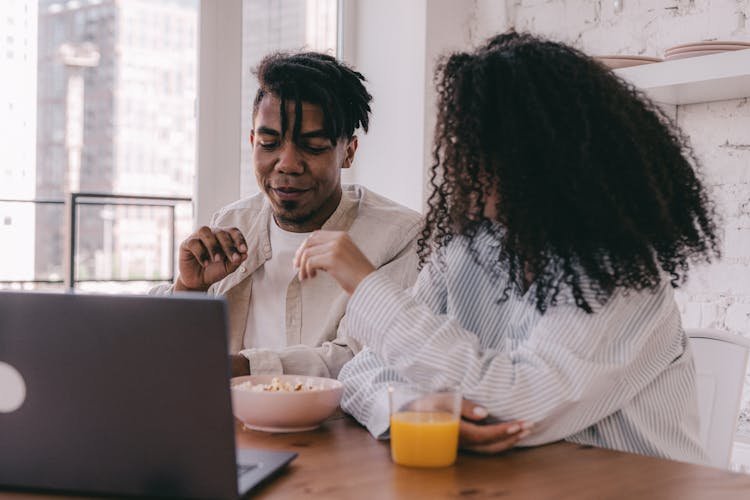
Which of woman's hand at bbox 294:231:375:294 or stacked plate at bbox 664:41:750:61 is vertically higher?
stacked plate at bbox 664:41:750:61

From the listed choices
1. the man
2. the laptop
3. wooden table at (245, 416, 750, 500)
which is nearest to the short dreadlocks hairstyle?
the man

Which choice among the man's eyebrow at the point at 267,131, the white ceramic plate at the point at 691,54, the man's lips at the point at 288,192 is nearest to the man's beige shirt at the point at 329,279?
the man's lips at the point at 288,192

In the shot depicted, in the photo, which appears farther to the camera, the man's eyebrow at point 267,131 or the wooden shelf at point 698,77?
the wooden shelf at point 698,77

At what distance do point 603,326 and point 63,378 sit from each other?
2.07 ft

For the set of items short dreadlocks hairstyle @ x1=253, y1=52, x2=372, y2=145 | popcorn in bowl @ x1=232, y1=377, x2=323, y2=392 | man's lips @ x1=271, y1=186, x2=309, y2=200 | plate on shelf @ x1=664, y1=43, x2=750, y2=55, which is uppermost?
plate on shelf @ x1=664, y1=43, x2=750, y2=55

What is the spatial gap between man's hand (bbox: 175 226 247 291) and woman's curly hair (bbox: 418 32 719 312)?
2.07 feet

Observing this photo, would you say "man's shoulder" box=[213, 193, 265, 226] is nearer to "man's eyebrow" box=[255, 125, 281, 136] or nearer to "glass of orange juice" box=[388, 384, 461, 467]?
"man's eyebrow" box=[255, 125, 281, 136]

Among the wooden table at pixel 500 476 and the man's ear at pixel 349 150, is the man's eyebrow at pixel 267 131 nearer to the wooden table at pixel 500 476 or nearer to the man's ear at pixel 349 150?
the man's ear at pixel 349 150

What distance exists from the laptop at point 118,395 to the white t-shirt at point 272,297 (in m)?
1.00

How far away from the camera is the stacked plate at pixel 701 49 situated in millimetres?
1875

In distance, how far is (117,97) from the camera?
2.44 meters

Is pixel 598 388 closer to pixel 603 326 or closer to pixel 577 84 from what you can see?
pixel 603 326

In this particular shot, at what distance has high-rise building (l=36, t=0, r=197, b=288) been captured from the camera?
2338mm

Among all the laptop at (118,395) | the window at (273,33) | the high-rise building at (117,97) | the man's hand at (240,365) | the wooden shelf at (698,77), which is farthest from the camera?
the window at (273,33)
